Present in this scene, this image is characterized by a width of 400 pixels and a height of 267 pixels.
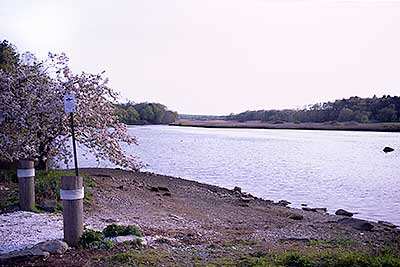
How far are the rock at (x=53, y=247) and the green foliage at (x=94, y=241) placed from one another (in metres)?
0.34

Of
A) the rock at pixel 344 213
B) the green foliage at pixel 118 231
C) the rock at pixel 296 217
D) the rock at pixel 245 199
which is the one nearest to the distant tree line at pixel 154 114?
the rock at pixel 245 199

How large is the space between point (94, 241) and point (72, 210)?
1.79 ft

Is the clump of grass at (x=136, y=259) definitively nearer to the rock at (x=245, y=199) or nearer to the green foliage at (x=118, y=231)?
the green foliage at (x=118, y=231)

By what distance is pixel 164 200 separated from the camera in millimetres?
17094

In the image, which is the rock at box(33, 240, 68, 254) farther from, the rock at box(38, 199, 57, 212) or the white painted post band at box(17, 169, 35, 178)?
the rock at box(38, 199, 57, 212)

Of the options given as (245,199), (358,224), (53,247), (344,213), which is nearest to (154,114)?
(245,199)

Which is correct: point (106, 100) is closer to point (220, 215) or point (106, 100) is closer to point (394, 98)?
point (220, 215)

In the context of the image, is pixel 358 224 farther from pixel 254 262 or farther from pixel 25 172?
pixel 25 172

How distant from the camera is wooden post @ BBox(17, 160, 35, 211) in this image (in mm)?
10508

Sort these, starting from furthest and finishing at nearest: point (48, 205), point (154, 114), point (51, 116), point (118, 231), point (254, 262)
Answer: point (154, 114) < point (51, 116) < point (48, 205) < point (118, 231) < point (254, 262)

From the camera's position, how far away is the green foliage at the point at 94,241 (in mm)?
7547

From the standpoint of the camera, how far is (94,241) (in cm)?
766

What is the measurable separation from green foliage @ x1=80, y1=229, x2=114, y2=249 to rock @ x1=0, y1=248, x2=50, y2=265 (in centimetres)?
72

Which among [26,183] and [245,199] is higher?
[26,183]
